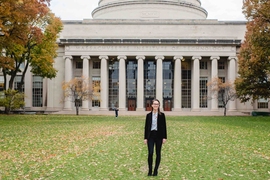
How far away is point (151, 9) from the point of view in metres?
82.0

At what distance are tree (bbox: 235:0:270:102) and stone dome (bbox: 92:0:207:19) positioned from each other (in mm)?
39147

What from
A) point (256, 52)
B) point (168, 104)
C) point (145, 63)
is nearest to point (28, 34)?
point (256, 52)

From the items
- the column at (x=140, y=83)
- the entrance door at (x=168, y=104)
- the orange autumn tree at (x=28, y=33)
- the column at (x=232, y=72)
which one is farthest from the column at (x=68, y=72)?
the column at (x=232, y=72)

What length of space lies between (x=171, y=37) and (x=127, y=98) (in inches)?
610

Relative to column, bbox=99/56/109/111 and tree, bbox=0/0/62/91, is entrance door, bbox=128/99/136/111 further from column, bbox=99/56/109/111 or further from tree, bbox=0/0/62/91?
tree, bbox=0/0/62/91

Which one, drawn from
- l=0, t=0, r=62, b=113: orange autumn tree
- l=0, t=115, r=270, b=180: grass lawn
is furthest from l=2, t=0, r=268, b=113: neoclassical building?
l=0, t=115, r=270, b=180: grass lawn

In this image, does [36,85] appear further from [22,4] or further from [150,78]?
[22,4]

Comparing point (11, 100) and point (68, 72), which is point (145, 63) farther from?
point (11, 100)

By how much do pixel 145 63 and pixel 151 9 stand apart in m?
15.2

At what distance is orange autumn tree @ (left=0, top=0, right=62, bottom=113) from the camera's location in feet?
92.6

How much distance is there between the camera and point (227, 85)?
197ft

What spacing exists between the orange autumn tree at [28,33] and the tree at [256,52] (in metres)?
21.3

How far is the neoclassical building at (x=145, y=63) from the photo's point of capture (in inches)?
2768

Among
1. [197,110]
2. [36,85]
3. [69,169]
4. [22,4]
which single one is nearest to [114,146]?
[69,169]
